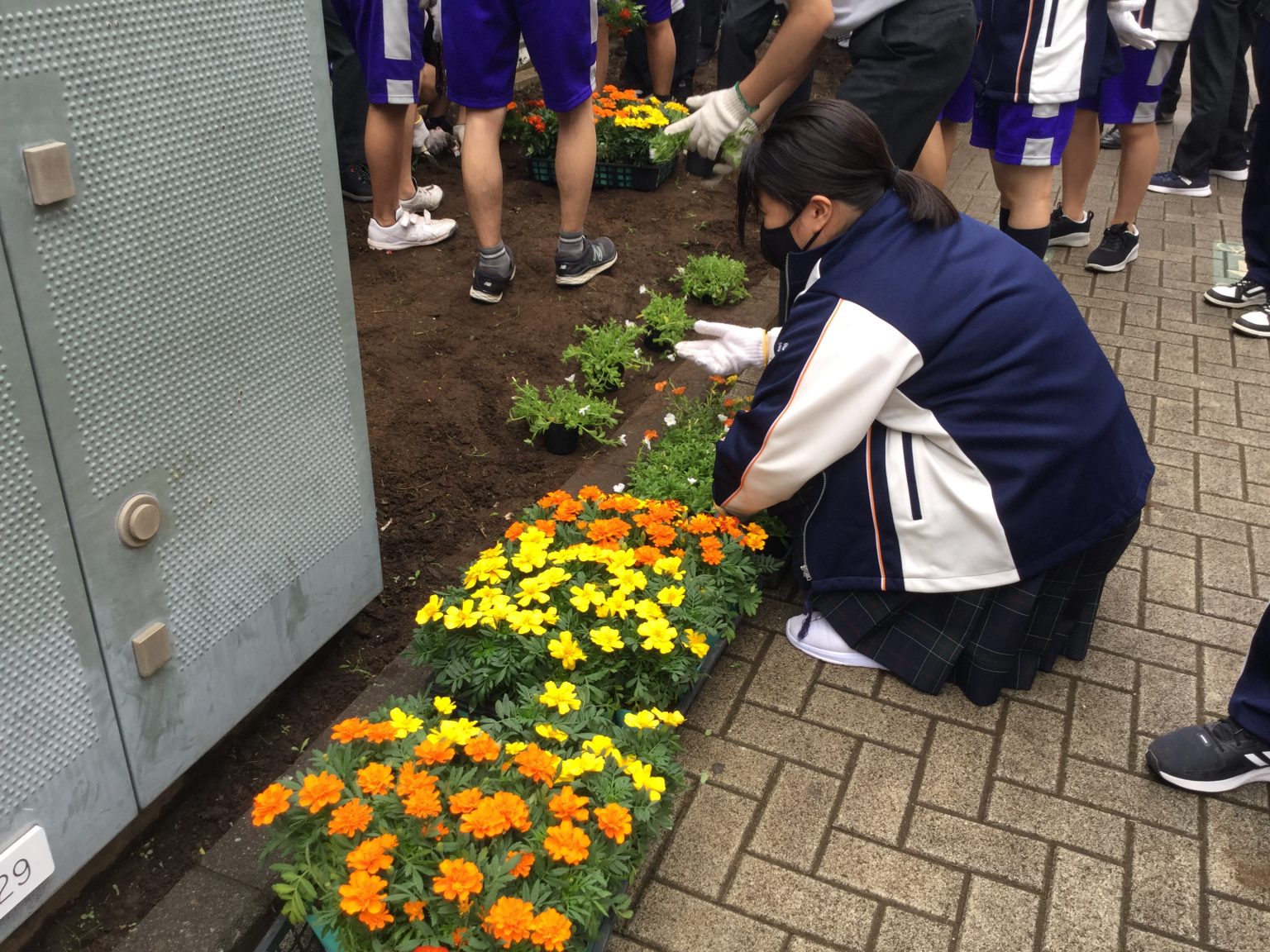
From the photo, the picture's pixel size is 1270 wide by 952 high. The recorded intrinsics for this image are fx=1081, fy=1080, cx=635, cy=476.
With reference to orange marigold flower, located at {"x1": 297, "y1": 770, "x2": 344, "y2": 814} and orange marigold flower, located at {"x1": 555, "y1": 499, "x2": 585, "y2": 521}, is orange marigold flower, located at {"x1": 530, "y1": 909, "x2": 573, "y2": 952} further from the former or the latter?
orange marigold flower, located at {"x1": 555, "y1": 499, "x2": 585, "y2": 521}

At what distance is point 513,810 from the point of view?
1.86 metres

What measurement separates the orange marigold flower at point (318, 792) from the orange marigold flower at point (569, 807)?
379 millimetres

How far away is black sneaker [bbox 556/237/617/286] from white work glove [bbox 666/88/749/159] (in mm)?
1074

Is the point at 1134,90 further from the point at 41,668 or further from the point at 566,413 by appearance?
the point at 41,668

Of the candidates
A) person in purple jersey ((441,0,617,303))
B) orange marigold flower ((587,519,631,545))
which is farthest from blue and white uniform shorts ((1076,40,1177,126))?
orange marigold flower ((587,519,631,545))

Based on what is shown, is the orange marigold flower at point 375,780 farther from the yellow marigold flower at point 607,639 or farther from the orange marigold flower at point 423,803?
the yellow marigold flower at point 607,639

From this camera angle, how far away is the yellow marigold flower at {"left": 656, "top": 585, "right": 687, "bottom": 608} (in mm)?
2523

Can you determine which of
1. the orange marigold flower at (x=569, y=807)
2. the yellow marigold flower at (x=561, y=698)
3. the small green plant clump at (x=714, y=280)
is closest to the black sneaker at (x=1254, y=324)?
the small green plant clump at (x=714, y=280)

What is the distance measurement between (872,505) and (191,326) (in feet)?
5.21

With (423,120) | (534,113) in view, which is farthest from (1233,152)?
(423,120)

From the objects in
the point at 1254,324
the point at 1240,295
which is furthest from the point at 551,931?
the point at 1240,295

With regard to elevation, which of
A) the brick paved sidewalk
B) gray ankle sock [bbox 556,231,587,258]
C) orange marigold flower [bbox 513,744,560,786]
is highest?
gray ankle sock [bbox 556,231,587,258]

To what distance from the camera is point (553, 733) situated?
2.13 m

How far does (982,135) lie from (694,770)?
11.1 feet
